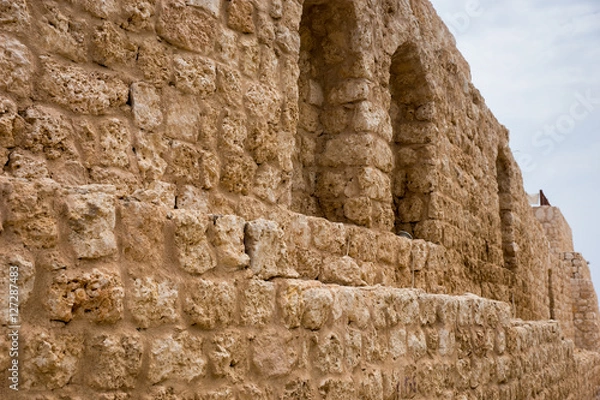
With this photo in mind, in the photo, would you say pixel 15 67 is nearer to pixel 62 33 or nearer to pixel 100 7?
pixel 62 33

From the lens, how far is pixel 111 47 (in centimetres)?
296

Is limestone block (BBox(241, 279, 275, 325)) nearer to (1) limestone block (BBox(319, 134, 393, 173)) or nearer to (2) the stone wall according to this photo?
(2) the stone wall

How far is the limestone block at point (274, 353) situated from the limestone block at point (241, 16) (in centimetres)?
185

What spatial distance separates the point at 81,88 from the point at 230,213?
102cm

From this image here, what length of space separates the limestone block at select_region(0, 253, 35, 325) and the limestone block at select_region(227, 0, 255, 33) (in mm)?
2141

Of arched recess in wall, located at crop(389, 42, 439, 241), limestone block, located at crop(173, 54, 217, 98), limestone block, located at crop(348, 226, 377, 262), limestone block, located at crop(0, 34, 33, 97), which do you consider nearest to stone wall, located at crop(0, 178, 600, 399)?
limestone block, located at crop(0, 34, 33, 97)

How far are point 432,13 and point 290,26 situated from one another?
11.4 ft

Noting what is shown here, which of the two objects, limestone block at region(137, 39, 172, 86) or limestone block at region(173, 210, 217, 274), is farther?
limestone block at region(137, 39, 172, 86)

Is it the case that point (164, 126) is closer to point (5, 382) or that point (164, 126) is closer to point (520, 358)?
point (5, 382)

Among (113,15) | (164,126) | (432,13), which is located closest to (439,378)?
(164,126)

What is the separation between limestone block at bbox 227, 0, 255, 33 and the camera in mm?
3590

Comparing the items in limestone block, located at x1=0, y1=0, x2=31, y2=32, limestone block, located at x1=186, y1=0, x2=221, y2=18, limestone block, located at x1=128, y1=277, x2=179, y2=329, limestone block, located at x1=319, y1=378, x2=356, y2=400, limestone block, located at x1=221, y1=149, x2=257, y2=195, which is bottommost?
limestone block, located at x1=319, y1=378, x2=356, y2=400

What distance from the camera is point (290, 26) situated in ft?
13.4

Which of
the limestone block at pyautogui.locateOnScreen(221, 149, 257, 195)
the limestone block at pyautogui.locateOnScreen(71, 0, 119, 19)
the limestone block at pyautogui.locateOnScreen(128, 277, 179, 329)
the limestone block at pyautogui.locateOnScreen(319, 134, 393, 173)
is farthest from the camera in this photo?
the limestone block at pyautogui.locateOnScreen(319, 134, 393, 173)
